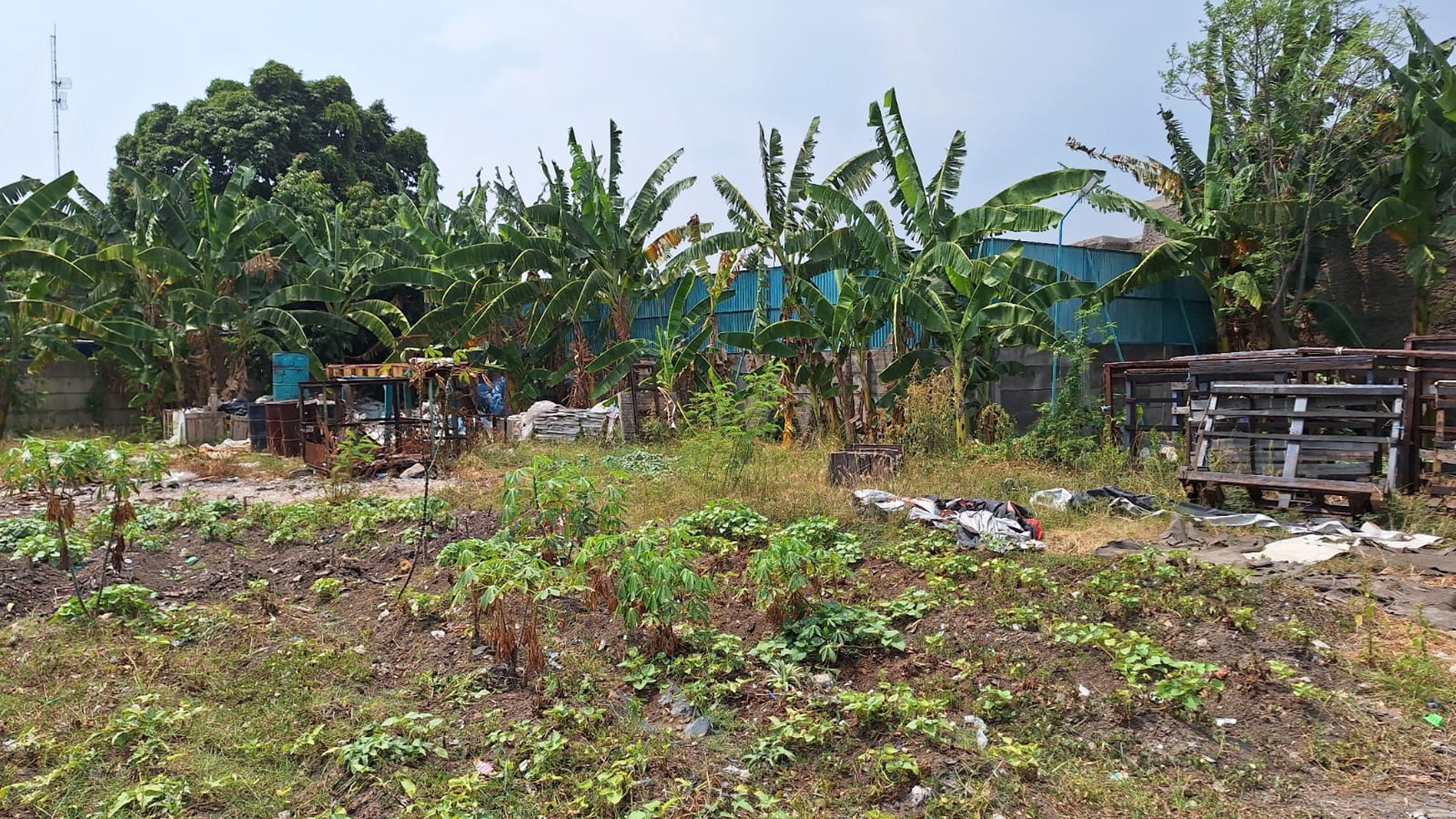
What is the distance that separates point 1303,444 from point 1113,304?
746 centimetres

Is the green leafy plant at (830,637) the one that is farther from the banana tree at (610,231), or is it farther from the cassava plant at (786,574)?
the banana tree at (610,231)

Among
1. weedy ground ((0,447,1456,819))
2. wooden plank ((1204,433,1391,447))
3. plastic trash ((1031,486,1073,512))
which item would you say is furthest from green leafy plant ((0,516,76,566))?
wooden plank ((1204,433,1391,447))

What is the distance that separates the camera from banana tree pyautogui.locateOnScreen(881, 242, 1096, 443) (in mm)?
10750

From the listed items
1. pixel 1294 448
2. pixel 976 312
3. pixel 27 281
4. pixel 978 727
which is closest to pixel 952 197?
pixel 976 312

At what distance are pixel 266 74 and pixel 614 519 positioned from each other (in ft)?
78.9

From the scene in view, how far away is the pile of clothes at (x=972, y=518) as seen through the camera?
6.22 metres

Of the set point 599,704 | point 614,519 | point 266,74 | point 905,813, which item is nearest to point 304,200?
point 266,74

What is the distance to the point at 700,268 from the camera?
15.9 meters

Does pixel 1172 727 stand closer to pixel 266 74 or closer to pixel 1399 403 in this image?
pixel 1399 403

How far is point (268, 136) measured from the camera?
22.7 m

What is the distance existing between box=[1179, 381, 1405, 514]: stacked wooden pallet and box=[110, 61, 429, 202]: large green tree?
19.1 m

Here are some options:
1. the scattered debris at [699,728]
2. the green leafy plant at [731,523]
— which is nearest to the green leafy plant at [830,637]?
the scattered debris at [699,728]

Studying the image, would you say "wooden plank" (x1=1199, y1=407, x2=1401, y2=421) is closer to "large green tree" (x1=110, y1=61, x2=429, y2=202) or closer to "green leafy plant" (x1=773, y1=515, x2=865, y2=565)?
"green leafy plant" (x1=773, y1=515, x2=865, y2=565)

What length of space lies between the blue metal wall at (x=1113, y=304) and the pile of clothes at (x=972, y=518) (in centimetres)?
641
